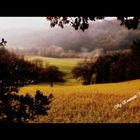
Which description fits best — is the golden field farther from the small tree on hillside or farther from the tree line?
the tree line

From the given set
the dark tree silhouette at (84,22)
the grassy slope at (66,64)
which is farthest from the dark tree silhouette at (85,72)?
the dark tree silhouette at (84,22)

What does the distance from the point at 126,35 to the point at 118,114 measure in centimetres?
232

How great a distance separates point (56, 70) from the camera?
8.23 m

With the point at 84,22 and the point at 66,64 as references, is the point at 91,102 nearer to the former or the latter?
the point at 66,64

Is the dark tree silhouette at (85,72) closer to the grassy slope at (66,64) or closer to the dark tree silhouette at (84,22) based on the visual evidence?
the grassy slope at (66,64)

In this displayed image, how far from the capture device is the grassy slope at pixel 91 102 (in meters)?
9.05

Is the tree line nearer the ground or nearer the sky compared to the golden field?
nearer the sky

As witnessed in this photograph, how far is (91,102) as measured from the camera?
32.7 ft

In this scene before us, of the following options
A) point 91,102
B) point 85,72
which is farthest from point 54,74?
point 91,102

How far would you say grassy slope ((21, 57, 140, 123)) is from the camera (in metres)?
9.05

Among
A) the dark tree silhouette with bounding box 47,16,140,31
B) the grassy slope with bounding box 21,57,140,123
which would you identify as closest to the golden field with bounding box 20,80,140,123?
the grassy slope with bounding box 21,57,140,123

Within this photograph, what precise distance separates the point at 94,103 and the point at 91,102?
96mm
